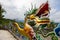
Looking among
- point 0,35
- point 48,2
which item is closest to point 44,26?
point 48,2

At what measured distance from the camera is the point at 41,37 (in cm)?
584

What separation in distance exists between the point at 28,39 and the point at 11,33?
1.05ft

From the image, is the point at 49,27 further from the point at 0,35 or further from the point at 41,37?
the point at 0,35

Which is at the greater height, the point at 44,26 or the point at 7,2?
the point at 7,2

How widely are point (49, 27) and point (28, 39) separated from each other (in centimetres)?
43

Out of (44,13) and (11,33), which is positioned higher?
(44,13)

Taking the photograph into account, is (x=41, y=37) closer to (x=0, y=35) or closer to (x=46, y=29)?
(x=46, y=29)

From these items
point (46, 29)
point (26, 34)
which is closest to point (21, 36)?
point (26, 34)

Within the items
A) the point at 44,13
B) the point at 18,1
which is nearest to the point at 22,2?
the point at 18,1

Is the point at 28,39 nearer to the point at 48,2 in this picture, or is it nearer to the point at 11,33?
the point at 11,33

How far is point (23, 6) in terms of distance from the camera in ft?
19.3

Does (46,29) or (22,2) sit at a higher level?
(22,2)

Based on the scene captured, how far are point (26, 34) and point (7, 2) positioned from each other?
0.66 meters

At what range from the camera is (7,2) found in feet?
19.2
